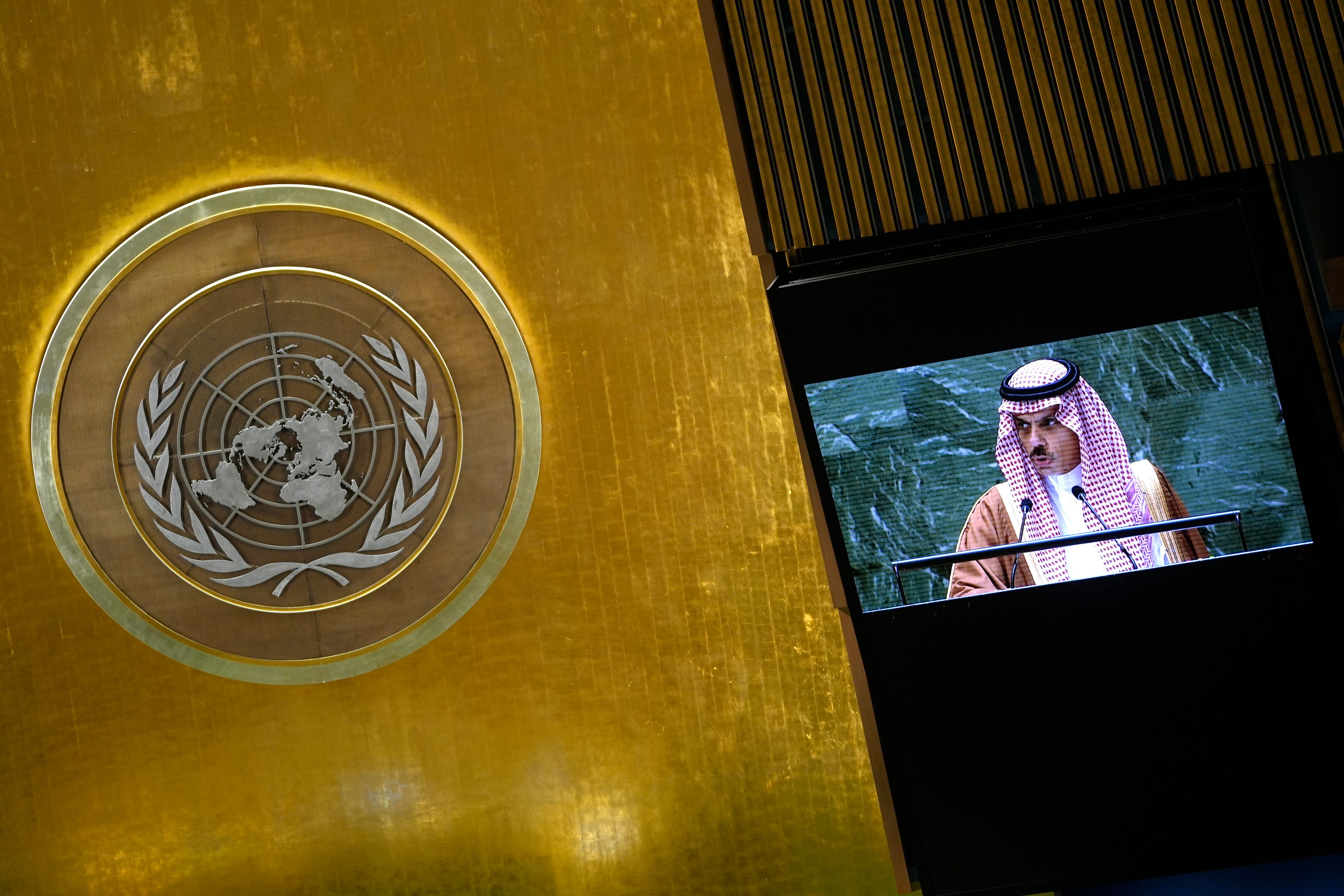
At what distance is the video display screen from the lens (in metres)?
3.20

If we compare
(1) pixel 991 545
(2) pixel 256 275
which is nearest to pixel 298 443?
(2) pixel 256 275

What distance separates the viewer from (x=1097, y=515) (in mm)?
3318

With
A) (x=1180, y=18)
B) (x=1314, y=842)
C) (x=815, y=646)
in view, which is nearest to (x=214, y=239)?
(x=815, y=646)

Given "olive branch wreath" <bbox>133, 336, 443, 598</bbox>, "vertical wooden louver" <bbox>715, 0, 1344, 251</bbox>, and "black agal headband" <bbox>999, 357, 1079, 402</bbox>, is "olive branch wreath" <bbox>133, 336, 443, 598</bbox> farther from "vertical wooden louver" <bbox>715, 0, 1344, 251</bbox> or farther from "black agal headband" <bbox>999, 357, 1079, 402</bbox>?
"black agal headband" <bbox>999, 357, 1079, 402</bbox>

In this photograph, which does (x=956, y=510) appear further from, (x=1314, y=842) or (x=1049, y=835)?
(x=1314, y=842)

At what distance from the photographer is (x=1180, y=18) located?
3.50 meters

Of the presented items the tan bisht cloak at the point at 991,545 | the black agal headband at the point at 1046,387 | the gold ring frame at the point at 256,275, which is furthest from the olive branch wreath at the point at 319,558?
the black agal headband at the point at 1046,387

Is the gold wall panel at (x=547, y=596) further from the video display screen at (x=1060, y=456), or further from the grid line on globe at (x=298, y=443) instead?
the video display screen at (x=1060, y=456)

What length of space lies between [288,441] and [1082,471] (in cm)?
289

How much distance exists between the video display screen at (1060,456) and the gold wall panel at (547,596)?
78 cm

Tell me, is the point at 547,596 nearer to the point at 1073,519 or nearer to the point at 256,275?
the point at 256,275

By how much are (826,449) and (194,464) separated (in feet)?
8.15

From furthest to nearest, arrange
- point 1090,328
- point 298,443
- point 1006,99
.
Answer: point 298,443 → point 1006,99 → point 1090,328

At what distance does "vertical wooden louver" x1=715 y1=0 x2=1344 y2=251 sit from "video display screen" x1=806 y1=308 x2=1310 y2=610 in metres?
0.61
